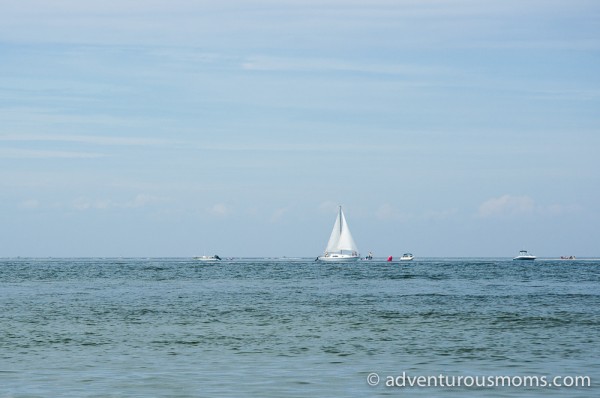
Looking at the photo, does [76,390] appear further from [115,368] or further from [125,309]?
[125,309]

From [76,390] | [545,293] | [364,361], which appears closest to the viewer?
[76,390]

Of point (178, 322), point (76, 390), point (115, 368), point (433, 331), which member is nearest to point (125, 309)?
point (178, 322)

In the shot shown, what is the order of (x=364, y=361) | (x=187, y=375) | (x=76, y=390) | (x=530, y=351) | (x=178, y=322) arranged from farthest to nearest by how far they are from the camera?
(x=178, y=322) → (x=530, y=351) → (x=364, y=361) → (x=187, y=375) → (x=76, y=390)

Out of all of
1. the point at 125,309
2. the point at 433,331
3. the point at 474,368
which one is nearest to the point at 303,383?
the point at 474,368

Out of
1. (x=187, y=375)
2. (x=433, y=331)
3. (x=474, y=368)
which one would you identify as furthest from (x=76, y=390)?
(x=433, y=331)

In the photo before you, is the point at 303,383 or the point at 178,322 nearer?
the point at 303,383

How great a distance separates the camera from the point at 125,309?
5912 centimetres

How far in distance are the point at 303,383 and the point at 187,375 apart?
4.26 m

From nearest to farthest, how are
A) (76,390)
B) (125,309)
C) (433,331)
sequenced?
1. (76,390)
2. (433,331)
3. (125,309)

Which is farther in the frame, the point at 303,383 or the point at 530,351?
the point at 530,351

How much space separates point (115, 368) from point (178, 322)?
1773 centimetres

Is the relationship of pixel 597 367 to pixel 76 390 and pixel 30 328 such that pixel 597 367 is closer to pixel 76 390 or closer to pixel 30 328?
pixel 76 390

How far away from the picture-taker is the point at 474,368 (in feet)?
101

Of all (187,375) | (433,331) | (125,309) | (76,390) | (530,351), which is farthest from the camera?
(125,309)
